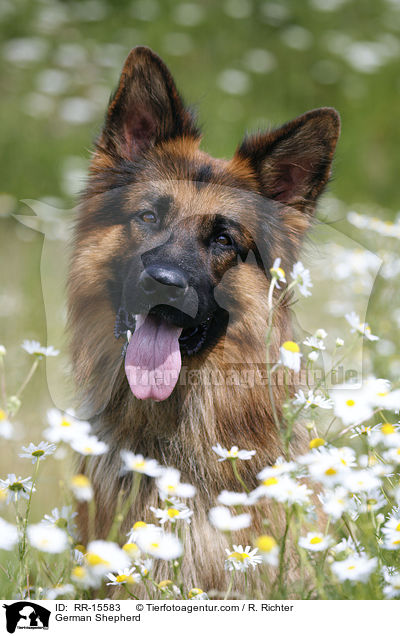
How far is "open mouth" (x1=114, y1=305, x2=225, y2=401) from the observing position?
7.16ft

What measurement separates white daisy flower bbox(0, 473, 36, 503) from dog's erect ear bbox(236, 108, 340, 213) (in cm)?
Answer: 139

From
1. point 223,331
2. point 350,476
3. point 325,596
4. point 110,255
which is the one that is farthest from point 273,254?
point 325,596

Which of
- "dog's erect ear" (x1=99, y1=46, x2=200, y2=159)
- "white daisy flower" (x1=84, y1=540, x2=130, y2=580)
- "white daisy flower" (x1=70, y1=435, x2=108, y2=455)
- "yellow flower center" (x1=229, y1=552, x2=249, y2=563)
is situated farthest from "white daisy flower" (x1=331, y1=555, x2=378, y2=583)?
"dog's erect ear" (x1=99, y1=46, x2=200, y2=159)

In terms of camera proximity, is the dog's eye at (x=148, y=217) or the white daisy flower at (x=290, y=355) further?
the dog's eye at (x=148, y=217)

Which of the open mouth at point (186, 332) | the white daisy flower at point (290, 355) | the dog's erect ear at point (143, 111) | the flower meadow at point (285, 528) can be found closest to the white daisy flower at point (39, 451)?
the flower meadow at point (285, 528)

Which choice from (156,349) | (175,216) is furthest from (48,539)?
(175,216)

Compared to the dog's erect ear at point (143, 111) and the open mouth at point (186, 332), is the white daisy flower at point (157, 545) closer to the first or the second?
the open mouth at point (186, 332)

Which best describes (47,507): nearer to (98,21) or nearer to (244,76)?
(98,21)

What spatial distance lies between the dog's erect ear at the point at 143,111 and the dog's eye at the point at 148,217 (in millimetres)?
304

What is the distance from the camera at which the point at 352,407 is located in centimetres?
174

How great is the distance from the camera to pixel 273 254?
8.14 ft

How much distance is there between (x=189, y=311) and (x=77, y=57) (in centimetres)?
212

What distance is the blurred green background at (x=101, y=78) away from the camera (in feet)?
10.4

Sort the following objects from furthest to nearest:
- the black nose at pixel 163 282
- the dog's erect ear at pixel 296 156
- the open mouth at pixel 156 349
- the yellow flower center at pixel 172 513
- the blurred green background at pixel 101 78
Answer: the blurred green background at pixel 101 78 < the dog's erect ear at pixel 296 156 < the open mouth at pixel 156 349 < the black nose at pixel 163 282 < the yellow flower center at pixel 172 513
